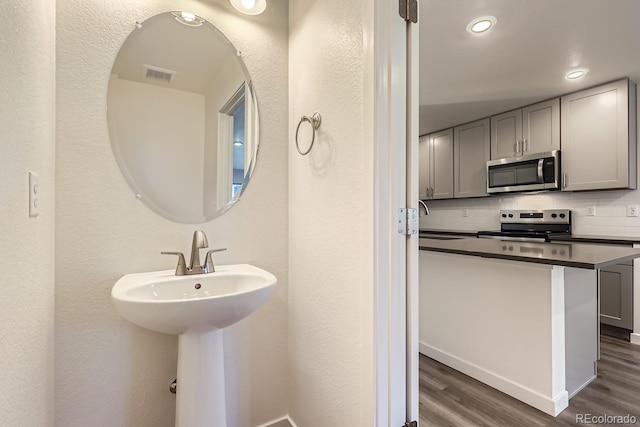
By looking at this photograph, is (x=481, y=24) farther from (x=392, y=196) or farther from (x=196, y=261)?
(x=196, y=261)

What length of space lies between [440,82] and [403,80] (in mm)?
2018

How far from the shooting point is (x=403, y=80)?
0.99 m

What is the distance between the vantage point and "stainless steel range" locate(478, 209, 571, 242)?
308 centimetres

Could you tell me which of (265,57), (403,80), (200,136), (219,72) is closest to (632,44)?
(403,80)

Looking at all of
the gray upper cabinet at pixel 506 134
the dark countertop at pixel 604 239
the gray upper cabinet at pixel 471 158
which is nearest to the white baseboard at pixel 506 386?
the dark countertop at pixel 604 239

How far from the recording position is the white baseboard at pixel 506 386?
1.58 m

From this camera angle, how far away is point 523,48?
213cm

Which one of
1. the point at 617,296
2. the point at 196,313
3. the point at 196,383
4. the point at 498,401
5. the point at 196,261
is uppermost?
the point at 196,261

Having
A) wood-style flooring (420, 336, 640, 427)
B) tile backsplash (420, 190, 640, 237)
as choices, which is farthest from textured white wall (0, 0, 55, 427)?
tile backsplash (420, 190, 640, 237)

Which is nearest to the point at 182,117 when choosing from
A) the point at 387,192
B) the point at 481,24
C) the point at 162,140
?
the point at 162,140

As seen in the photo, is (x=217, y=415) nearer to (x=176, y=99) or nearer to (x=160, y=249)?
(x=160, y=249)

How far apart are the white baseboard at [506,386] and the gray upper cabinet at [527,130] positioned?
7.91 feet

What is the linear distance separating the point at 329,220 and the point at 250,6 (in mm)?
1060

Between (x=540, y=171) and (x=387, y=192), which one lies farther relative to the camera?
(x=540, y=171)
